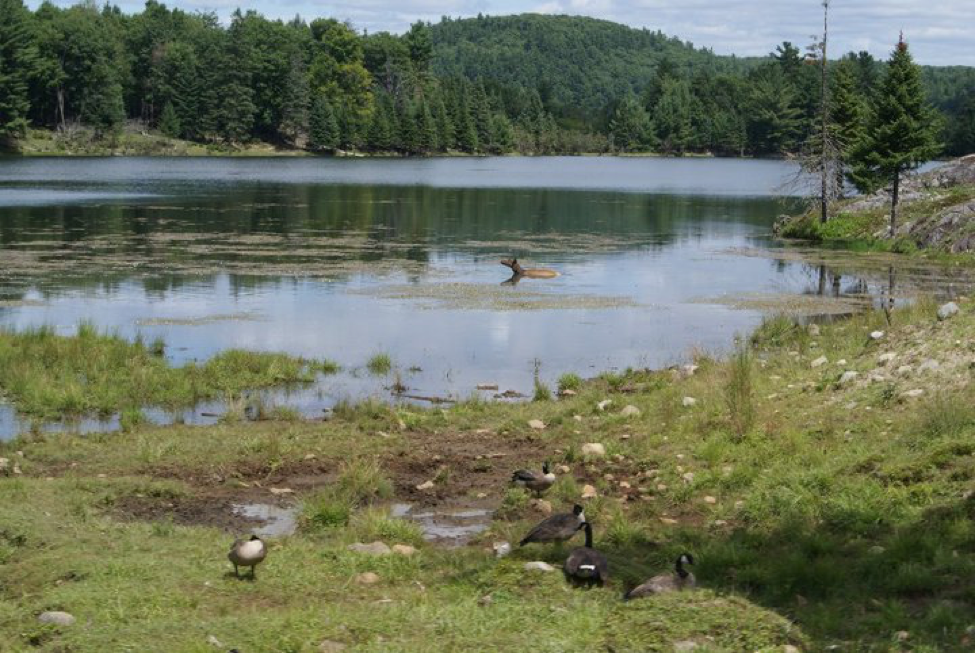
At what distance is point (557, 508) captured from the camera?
12602 mm

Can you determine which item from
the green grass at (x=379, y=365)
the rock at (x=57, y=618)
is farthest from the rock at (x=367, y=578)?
the green grass at (x=379, y=365)

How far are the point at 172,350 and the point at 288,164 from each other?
10039 centimetres

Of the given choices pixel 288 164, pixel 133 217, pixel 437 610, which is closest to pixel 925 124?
pixel 133 217

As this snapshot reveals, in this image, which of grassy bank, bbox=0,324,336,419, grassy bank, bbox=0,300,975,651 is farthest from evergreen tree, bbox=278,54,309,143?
Answer: grassy bank, bbox=0,300,975,651

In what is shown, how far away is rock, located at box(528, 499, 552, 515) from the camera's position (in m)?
12.5

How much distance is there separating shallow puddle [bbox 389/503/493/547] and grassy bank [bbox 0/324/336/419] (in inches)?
274

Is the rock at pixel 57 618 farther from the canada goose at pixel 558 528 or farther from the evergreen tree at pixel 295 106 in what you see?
the evergreen tree at pixel 295 106

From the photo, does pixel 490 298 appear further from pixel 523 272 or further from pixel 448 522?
pixel 448 522

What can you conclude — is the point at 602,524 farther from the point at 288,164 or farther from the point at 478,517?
the point at 288,164

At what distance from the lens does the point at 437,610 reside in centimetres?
909

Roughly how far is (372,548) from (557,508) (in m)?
2.47

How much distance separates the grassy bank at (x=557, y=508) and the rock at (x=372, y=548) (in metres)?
0.16

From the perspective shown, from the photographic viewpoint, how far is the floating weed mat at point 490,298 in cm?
3022

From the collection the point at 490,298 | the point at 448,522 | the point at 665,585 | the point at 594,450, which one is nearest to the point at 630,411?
the point at 594,450
